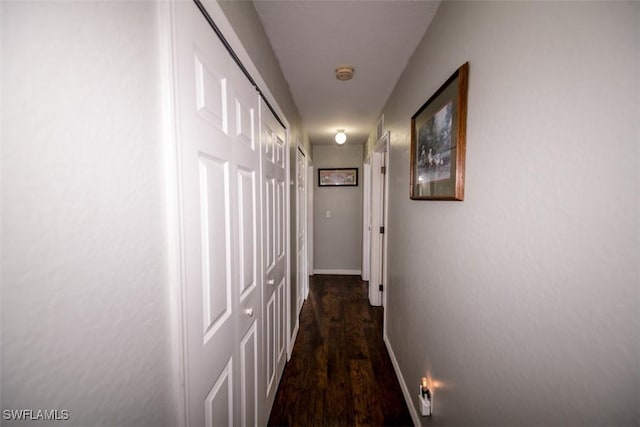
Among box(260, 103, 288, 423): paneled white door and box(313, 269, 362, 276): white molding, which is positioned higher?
box(260, 103, 288, 423): paneled white door

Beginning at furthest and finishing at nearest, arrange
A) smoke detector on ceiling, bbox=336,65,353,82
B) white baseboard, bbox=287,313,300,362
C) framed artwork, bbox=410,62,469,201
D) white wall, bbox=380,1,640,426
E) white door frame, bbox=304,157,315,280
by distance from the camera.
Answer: white door frame, bbox=304,157,315,280
white baseboard, bbox=287,313,300,362
smoke detector on ceiling, bbox=336,65,353,82
framed artwork, bbox=410,62,469,201
white wall, bbox=380,1,640,426

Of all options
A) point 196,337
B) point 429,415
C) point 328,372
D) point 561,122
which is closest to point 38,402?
point 196,337

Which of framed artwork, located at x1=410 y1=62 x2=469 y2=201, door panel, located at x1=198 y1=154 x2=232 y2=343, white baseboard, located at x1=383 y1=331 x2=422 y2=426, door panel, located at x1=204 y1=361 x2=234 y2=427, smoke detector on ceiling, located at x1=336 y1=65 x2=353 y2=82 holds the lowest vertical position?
white baseboard, located at x1=383 y1=331 x2=422 y2=426

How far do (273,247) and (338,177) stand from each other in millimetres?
3148

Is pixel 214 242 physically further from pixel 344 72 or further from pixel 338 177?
pixel 338 177

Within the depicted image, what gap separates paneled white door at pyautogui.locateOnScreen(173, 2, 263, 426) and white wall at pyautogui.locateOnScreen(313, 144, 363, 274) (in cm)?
345

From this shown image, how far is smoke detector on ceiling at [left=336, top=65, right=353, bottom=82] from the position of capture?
1.89 meters

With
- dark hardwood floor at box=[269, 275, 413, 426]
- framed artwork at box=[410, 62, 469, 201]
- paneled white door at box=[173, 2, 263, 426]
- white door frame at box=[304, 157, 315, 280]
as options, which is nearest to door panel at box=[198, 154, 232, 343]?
paneled white door at box=[173, 2, 263, 426]

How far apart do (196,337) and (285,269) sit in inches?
55.7

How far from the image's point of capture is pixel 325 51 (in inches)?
66.8

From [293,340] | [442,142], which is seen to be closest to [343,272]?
[293,340]

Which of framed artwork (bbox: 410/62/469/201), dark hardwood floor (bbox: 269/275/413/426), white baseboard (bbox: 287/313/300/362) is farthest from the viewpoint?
white baseboard (bbox: 287/313/300/362)

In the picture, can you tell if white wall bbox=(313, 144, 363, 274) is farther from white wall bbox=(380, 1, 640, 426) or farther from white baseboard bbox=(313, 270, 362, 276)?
white wall bbox=(380, 1, 640, 426)

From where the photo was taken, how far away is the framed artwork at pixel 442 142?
1.02 meters
